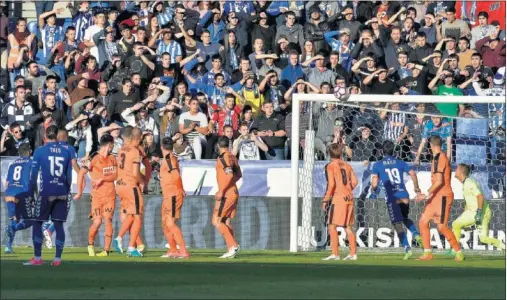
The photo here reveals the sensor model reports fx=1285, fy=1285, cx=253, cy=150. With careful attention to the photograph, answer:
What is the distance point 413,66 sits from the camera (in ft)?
80.3

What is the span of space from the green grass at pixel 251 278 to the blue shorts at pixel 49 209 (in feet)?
2.19

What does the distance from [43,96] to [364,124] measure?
20.9 ft

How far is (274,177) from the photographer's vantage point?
2245 centimetres

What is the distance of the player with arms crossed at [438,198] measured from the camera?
19.3 metres

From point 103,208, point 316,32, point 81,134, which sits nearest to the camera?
point 103,208

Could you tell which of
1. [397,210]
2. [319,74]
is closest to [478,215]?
[397,210]

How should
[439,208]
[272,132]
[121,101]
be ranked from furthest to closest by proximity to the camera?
[121,101] < [272,132] < [439,208]

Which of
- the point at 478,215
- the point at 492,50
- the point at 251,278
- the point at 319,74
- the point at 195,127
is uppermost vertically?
the point at 492,50

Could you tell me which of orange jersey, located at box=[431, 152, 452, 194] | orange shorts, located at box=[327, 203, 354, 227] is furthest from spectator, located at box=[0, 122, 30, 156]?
orange jersey, located at box=[431, 152, 452, 194]

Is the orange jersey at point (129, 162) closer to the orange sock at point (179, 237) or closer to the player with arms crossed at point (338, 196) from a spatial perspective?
the orange sock at point (179, 237)

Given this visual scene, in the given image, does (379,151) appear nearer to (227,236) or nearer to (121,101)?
(227,236)

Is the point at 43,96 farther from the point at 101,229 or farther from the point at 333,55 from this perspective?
the point at 333,55

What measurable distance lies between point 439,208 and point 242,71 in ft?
21.9

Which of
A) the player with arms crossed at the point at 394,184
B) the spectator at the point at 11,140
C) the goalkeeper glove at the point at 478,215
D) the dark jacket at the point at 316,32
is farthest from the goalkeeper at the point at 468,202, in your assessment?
the spectator at the point at 11,140
